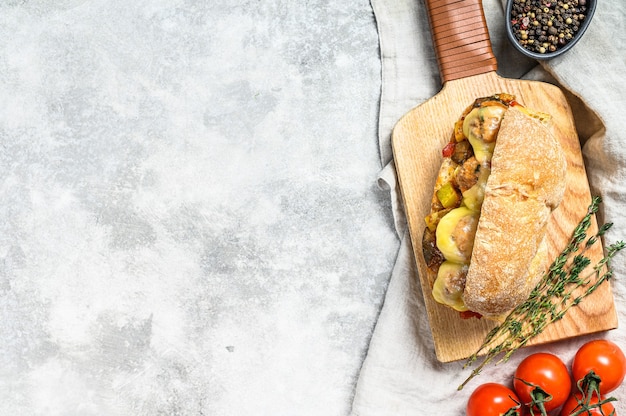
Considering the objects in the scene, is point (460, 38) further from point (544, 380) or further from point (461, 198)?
point (544, 380)

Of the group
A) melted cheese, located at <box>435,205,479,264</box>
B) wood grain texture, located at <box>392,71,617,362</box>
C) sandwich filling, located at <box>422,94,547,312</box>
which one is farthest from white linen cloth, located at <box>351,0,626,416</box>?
melted cheese, located at <box>435,205,479,264</box>

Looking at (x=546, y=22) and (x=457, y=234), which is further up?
(x=546, y=22)

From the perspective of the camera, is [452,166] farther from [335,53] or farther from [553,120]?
[335,53]

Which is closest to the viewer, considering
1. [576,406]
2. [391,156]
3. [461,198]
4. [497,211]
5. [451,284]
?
[497,211]

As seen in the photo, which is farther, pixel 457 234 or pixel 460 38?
pixel 460 38

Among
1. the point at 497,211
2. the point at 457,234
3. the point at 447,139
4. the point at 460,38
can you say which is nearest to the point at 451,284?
the point at 457,234

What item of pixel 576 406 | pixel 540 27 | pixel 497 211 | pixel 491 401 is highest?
pixel 540 27

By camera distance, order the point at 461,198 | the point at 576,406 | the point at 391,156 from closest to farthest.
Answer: the point at 461,198, the point at 576,406, the point at 391,156

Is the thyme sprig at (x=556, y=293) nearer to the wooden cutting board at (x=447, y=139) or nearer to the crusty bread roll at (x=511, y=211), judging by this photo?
the wooden cutting board at (x=447, y=139)
